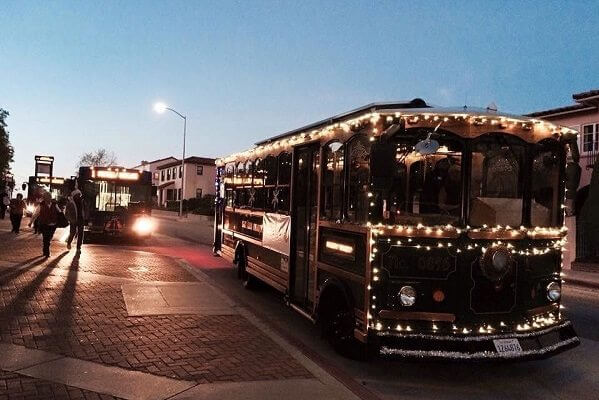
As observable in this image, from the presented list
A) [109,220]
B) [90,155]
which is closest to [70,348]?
[109,220]

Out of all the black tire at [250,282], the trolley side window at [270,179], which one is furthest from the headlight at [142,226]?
the trolley side window at [270,179]

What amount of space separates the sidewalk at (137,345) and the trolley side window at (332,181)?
5.65ft

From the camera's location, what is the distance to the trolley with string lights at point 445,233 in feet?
18.5

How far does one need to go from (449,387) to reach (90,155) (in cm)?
9007

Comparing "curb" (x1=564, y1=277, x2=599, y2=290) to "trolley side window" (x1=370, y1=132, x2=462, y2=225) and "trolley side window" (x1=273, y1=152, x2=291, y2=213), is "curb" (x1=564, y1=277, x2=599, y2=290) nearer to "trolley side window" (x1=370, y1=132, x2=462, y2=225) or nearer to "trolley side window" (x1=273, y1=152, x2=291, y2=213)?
"trolley side window" (x1=273, y1=152, x2=291, y2=213)

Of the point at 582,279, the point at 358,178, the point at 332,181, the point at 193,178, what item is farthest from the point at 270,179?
the point at 193,178

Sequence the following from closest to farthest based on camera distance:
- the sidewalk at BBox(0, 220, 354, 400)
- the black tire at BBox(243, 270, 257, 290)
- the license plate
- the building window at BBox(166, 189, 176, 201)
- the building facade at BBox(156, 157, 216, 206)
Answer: the sidewalk at BBox(0, 220, 354, 400)
the license plate
the black tire at BBox(243, 270, 257, 290)
the building facade at BBox(156, 157, 216, 206)
the building window at BBox(166, 189, 176, 201)

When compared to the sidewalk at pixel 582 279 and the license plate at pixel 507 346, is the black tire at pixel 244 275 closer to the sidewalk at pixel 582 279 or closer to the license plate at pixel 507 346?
the license plate at pixel 507 346

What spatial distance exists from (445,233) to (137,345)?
147 inches

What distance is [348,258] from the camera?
6.30 meters

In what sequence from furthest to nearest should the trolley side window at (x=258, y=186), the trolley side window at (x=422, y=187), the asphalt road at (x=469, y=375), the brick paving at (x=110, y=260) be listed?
the brick paving at (x=110, y=260) → the trolley side window at (x=258, y=186) → the trolley side window at (x=422, y=187) → the asphalt road at (x=469, y=375)

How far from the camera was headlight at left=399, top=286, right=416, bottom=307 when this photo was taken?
561 centimetres

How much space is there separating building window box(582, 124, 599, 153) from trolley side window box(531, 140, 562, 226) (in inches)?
665

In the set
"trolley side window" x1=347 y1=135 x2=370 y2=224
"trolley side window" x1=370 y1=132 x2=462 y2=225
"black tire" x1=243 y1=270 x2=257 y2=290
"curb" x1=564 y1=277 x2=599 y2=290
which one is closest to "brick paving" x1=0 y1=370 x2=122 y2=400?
"trolley side window" x1=347 y1=135 x2=370 y2=224
